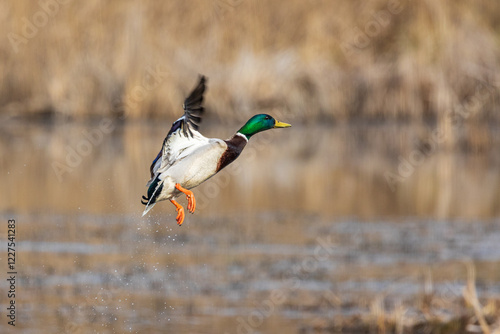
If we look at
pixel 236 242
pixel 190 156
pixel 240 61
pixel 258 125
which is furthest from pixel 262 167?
pixel 190 156

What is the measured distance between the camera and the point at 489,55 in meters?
28.3

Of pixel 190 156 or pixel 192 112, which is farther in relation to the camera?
pixel 192 112

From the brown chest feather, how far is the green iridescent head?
0.29 feet

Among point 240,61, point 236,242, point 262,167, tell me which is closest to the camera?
point 236,242

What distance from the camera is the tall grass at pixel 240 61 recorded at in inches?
1037

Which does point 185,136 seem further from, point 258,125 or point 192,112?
point 258,125

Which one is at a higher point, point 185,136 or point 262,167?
point 262,167

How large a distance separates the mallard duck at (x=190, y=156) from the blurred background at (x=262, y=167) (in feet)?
21.1

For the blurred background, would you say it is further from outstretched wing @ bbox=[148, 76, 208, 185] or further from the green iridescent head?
outstretched wing @ bbox=[148, 76, 208, 185]

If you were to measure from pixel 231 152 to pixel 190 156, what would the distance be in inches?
6.0

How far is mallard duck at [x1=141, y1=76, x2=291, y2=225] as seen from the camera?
3924 millimetres

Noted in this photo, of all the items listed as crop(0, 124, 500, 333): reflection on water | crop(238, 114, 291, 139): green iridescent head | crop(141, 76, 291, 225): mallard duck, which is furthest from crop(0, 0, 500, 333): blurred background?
A: crop(141, 76, 291, 225): mallard duck

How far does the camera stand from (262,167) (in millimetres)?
26031

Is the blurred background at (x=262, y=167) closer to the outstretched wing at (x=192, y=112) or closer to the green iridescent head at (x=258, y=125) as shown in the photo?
the green iridescent head at (x=258, y=125)
